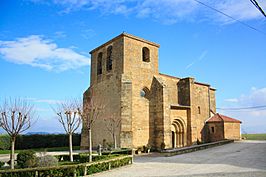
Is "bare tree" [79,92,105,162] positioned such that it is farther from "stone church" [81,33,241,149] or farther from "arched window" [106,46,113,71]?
"arched window" [106,46,113,71]

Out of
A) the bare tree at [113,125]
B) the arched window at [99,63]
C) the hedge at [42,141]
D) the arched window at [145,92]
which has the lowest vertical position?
the hedge at [42,141]

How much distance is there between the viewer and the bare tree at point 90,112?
1658 cm

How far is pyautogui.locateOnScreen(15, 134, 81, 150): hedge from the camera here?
3080 centimetres

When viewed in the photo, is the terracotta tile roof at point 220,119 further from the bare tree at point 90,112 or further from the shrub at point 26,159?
the shrub at point 26,159

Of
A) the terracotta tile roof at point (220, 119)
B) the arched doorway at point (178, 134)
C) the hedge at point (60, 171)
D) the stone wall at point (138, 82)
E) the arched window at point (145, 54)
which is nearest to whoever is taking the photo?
the hedge at point (60, 171)

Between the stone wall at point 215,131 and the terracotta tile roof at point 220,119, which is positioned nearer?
the stone wall at point 215,131

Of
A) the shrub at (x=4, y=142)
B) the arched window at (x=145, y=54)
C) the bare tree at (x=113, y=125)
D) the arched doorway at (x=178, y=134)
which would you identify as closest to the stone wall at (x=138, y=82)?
the arched window at (x=145, y=54)

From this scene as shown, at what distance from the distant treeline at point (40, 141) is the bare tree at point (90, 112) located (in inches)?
388

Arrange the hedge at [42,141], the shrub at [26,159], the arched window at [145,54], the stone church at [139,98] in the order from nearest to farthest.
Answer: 1. the shrub at [26,159]
2. the stone church at [139,98]
3. the arched window at [145,54]
4. the hedge at [42,141]

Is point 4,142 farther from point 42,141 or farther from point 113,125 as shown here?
point 113,125

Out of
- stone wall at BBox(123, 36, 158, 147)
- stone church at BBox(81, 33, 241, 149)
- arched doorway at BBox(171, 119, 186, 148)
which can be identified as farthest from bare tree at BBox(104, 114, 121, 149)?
arched doorway at BBox(171, 119, 186, 148)

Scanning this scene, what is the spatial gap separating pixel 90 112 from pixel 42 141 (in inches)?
625

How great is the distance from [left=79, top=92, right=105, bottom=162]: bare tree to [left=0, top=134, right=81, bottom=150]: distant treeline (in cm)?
987

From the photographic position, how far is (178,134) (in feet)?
87.3
